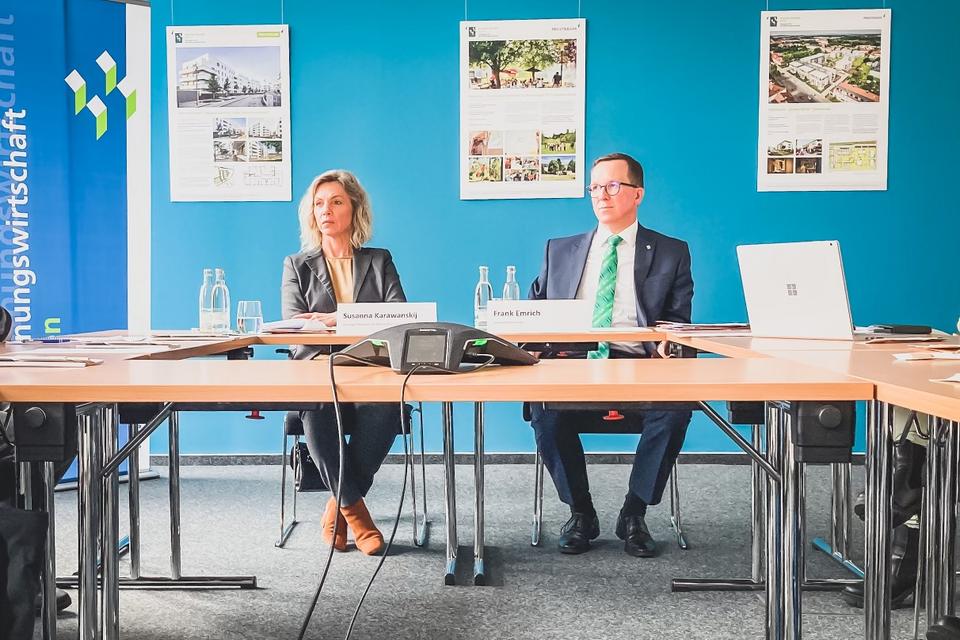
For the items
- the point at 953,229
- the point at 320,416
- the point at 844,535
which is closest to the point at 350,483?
the point at 320,416

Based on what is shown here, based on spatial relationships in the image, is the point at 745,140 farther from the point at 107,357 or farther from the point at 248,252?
the point at 107,357

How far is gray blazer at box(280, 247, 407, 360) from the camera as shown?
9.92 ft

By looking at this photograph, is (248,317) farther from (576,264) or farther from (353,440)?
(576,264)

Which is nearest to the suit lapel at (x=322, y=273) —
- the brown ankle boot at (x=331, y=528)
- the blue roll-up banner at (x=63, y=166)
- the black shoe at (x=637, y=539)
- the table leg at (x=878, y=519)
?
the brown ankle boot at (x=331, y=528)

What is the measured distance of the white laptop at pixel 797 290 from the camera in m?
1.80

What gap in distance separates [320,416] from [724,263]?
237 centimetres

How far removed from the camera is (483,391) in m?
1.05

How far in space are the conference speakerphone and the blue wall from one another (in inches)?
108

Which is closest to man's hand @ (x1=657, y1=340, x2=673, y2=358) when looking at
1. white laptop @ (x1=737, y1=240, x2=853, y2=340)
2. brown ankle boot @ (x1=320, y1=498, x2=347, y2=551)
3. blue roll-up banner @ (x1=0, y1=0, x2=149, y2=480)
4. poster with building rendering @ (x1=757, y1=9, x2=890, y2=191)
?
white laptop @ (x1=737, y1=240, x2=853, y2=340)

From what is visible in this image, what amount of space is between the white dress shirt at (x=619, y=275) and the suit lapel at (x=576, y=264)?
0.08 feet

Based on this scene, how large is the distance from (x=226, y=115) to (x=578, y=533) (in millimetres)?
2763

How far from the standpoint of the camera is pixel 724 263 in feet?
12.8

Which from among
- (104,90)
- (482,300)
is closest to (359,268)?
(482,300)

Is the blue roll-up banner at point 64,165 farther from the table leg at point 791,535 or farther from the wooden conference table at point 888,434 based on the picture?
the table leg at point 791,535
